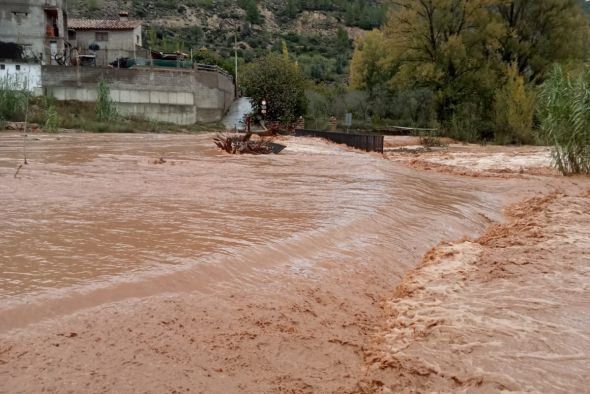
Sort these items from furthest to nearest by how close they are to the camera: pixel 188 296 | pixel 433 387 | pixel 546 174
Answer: pixel 546 174 < pixel 188 296 < pixel 433 387

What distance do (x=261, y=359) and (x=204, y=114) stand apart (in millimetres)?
37100

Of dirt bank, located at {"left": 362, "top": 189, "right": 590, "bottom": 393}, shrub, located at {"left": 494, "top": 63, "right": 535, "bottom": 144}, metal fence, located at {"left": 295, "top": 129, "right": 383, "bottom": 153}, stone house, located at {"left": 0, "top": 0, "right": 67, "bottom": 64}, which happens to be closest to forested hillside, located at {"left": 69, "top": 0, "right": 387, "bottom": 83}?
stone house, located at {"left": 0, "top": 0, "right": 67, "bottom": 64}

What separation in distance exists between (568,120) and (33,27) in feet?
124

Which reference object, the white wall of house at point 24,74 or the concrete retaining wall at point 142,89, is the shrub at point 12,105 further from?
the concrete retaining wall at point 142,89

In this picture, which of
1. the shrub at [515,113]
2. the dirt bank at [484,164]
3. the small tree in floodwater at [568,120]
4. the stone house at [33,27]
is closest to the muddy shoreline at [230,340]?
the small tree in floodwater at [568,120]

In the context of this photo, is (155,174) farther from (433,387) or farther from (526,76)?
(526,76)

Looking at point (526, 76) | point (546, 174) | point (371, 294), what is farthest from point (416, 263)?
point (526, 76)

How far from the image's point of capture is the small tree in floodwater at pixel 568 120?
13797 mm

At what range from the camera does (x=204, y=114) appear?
3966 cm

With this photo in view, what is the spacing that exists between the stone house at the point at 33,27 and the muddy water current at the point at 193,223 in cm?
3190

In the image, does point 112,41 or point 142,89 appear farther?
point 112,41

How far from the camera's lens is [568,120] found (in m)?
14.1

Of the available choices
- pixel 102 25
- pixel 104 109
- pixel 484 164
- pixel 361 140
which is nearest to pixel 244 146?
pixel 361 140

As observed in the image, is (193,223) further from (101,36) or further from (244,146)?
(101,36)
